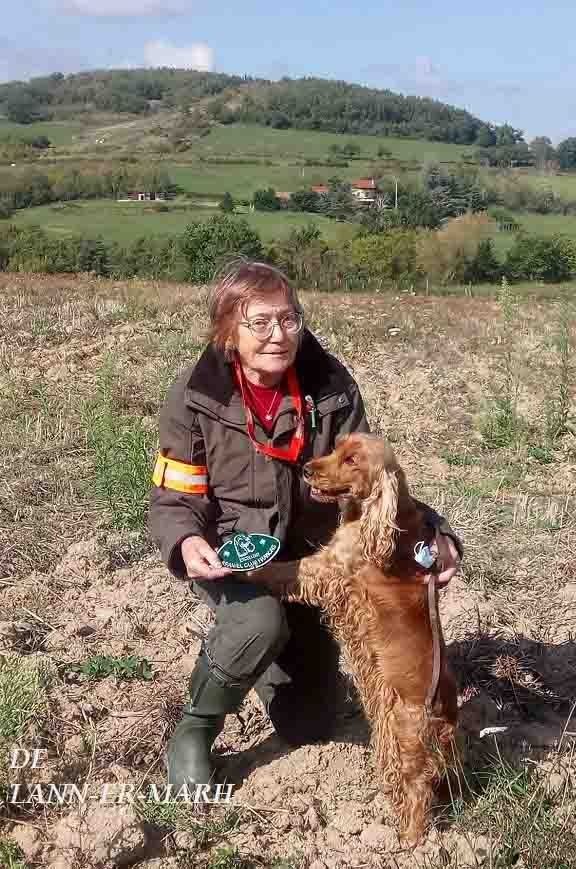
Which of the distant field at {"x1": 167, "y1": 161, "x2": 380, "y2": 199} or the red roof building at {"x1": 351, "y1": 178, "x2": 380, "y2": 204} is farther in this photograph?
the distant field at {"x1": 167, "y1": 161, "x2": 380, "y2": 199}

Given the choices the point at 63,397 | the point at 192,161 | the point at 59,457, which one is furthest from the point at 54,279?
the point at 192,161

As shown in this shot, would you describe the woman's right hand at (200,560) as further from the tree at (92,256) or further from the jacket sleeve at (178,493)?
the tree at (92,256)

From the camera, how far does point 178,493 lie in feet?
10.8

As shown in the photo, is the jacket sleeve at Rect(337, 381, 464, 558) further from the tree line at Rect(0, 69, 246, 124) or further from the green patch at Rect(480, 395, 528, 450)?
the tree line at Rect(0, 69, 246, 124)

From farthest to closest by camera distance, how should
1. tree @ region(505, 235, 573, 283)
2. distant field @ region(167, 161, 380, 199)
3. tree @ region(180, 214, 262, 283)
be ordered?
distant field @ region(167, 161, 380, 199), tree @ region(505, 235, 573, 283), tree @ region(180, 214, 262, 283)

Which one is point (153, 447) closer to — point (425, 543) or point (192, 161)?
point (425, 543)

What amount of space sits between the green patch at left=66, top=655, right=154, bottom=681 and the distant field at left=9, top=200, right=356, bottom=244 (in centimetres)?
3181

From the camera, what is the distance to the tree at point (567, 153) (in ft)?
276

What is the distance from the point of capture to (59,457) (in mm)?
6527

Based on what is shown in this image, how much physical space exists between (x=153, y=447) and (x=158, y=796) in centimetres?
336

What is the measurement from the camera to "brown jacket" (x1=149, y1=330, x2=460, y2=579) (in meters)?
3.23

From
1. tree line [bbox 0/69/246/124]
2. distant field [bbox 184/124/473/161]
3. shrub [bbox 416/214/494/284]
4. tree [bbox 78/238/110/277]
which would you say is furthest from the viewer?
tree line [bbox 0/69/246/124]

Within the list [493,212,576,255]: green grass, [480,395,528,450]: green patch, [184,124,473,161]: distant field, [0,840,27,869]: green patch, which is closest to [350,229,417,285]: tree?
[493,212,576,255]: green grass

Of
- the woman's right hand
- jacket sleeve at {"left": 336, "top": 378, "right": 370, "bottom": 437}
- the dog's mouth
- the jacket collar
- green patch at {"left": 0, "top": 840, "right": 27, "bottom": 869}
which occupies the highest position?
the jacket collar
